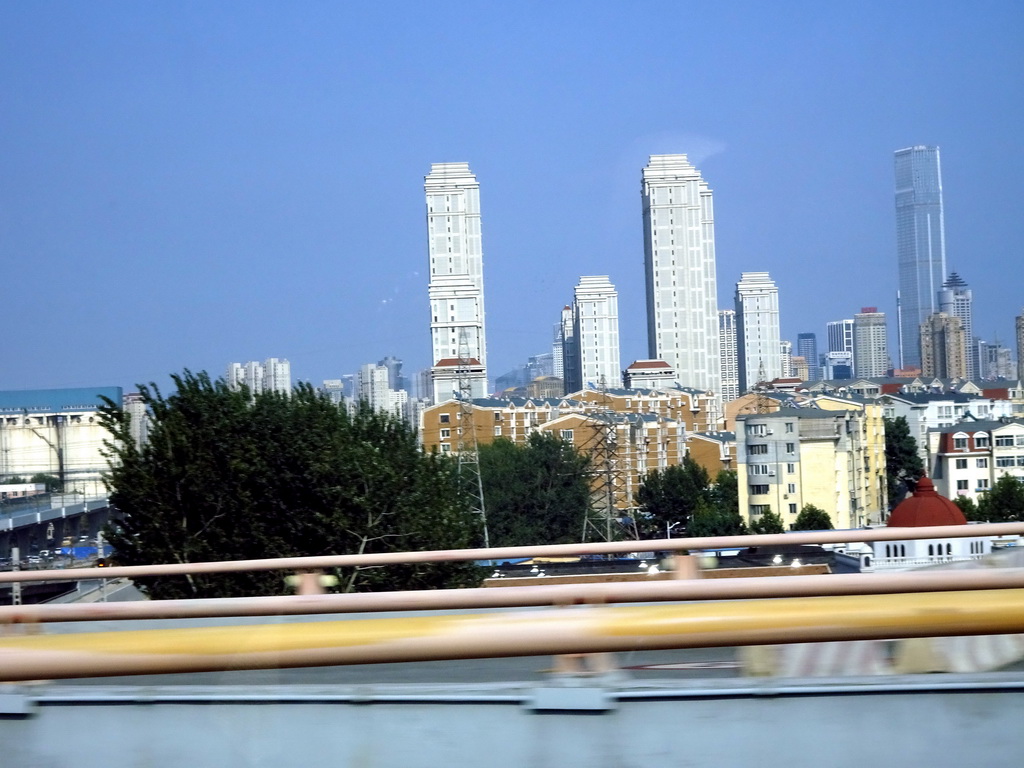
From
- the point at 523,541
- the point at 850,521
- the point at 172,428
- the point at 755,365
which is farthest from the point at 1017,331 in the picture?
the point at 172,428

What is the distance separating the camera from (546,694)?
1844 mm

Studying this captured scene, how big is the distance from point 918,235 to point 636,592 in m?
191

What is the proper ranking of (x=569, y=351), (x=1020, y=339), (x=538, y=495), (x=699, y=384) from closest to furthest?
(x=538, y=495), (x=1020, y=339), (x=699, y=384), (x=569, y=351)

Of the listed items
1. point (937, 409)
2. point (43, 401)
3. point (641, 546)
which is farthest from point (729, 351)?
point (641, 546)

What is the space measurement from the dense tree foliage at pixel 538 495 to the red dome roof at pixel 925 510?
10462mm

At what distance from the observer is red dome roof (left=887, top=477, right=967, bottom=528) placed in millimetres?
14438

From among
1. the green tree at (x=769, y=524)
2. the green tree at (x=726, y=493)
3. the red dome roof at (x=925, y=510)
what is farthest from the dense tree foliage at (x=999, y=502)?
the green tree at (x=726, y=493)

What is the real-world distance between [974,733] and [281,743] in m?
1.22

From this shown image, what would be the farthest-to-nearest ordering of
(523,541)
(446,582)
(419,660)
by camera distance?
(523,541), (446,582), (419,660)

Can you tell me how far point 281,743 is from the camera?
186cm

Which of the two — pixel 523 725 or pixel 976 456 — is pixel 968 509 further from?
pixel 523 725

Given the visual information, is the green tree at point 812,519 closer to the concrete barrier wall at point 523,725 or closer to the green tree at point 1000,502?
the green tree at point 1000,502

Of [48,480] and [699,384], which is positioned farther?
[699,384]

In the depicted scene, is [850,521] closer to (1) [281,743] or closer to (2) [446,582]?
(2) [446,582]
